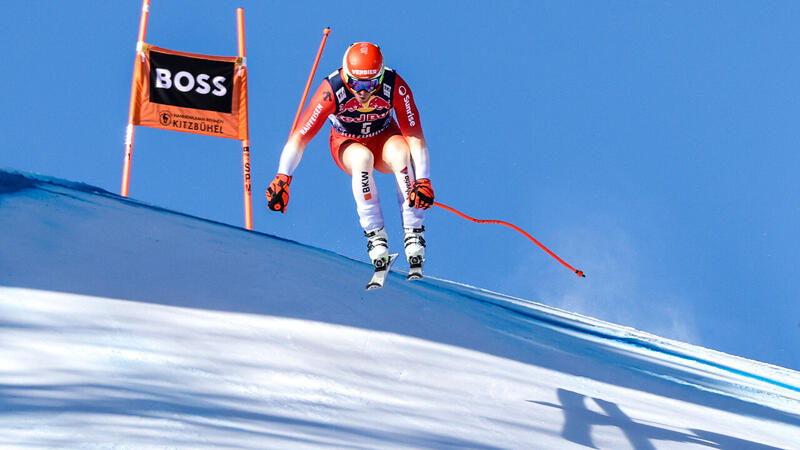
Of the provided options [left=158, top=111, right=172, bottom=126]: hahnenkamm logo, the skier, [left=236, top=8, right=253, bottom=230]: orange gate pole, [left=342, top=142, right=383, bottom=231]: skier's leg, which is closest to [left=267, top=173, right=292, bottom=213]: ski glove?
the skier

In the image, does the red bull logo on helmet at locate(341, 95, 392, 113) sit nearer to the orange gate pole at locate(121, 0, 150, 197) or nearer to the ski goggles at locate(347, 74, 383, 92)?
the ski goggles at locate(347, 74, 383, 92)

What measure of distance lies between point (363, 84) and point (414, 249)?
0.80 m

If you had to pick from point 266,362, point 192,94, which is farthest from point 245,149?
point 266,362

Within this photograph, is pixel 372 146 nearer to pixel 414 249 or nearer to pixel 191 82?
pixel 414 249

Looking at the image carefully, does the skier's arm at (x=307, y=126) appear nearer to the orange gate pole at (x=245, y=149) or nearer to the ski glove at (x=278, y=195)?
the ski glove at (x=278, y=195)

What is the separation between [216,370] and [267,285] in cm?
Answer: 118

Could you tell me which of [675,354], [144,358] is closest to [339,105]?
[144,358]

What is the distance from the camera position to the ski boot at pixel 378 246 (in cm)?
342

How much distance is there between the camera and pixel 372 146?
3467 mm

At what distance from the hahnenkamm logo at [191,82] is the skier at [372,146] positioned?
8.33 ft

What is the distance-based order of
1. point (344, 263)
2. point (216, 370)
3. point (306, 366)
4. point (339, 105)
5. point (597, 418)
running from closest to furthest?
1. point (216, 370)
2. point (306, 366)
3. point (597, 418)
4. point (339, 105)
5. point (344, 263)

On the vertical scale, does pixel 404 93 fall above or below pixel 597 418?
above

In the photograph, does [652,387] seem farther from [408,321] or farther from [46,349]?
[46,349]

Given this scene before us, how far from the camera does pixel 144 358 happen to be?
87.0 inches
